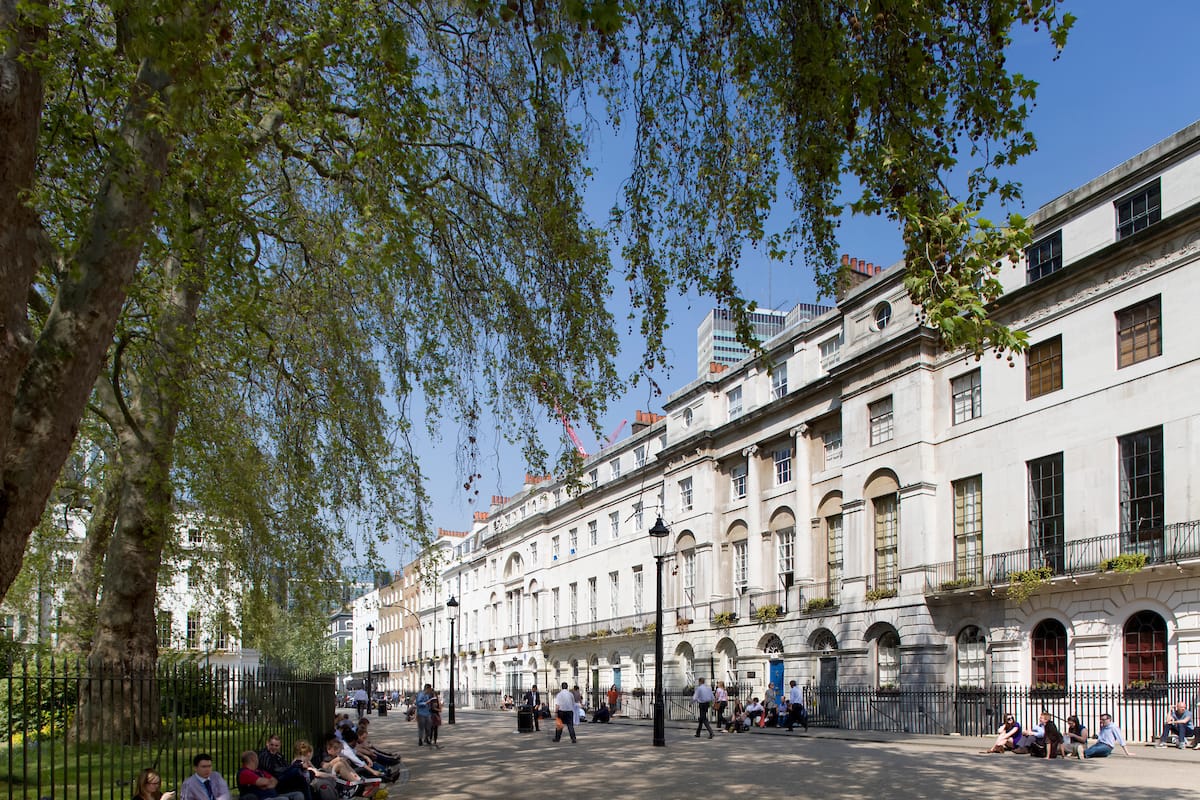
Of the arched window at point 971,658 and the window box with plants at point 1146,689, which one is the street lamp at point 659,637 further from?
the window box with plants at point 1146,689

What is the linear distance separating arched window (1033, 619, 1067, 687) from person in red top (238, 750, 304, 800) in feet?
70.0

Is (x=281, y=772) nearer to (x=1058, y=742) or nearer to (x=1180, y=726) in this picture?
(x=1058, y=742)

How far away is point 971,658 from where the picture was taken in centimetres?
2969

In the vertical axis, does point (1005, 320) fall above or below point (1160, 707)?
above

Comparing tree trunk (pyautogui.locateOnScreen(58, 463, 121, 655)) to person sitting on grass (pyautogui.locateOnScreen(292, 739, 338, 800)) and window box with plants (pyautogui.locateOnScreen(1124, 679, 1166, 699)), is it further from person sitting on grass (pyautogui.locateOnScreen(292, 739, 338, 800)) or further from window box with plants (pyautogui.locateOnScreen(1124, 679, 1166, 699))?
window box with plants (pyautogui.locateOnScreen(1124, 679, 1166, 699))

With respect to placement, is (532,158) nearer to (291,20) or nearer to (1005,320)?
(291,20)

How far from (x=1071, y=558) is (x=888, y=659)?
25.6 feet

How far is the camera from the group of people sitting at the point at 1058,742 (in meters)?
20.6

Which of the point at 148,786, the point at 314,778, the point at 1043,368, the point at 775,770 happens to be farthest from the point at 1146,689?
the point at 148,786

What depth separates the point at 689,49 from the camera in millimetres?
9969

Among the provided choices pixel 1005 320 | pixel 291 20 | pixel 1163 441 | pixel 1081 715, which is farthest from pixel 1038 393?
pixel 291 20

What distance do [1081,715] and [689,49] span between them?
2143 cm

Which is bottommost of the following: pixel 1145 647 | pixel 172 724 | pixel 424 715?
pixel 424 715

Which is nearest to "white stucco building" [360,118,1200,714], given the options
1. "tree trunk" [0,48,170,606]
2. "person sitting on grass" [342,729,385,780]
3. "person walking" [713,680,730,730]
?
"person walking" [713,680,730,730]
